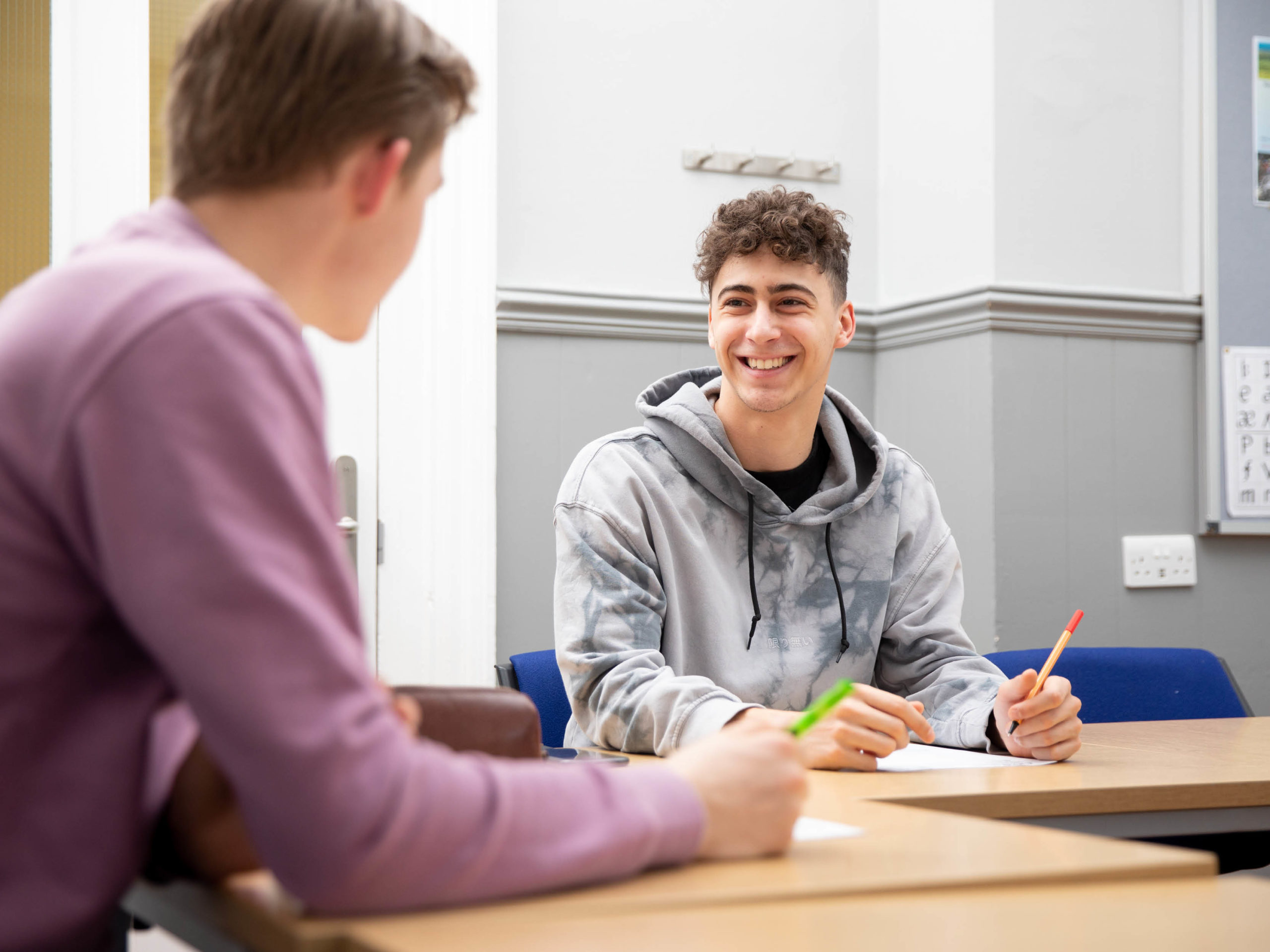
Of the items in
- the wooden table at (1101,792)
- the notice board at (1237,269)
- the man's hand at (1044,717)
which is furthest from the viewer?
the notice board at (1237,269)

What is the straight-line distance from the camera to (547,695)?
6.62 ft

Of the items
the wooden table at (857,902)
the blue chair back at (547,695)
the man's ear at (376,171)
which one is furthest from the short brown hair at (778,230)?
the man's ear at (376,171)

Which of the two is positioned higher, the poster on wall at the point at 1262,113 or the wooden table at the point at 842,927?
the poster on wall at the point at 1262,113

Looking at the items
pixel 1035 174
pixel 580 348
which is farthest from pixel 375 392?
pixel 1035 174

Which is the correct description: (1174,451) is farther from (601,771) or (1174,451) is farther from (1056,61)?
(601,771)

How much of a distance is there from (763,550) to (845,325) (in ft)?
1.77

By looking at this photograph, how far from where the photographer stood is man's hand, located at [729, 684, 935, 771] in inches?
55.7

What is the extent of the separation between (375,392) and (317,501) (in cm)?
222

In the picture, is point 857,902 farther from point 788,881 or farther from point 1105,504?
point 1105,504

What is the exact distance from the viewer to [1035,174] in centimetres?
303

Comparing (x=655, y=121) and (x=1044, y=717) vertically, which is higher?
(x=655, y=121)

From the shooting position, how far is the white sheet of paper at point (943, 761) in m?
1.47

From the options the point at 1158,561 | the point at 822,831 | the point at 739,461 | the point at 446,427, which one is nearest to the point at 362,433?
the point at 446,427

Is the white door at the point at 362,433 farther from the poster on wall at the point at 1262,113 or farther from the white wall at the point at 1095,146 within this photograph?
the poster on wall at the point at 1262,113
